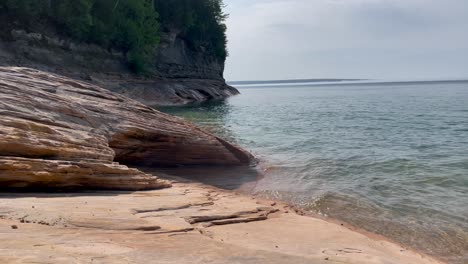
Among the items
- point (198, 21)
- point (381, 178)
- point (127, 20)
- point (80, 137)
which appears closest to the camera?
point (80, 137)

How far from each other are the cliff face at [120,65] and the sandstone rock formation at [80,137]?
32360 mm

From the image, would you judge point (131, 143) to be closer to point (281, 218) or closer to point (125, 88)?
point (281, 218)

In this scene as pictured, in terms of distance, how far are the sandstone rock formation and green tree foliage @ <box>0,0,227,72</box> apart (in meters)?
39.5

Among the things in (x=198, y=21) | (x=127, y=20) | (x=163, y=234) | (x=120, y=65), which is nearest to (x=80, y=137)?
(x=163, y=234)

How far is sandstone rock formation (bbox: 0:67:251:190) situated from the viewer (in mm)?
8711

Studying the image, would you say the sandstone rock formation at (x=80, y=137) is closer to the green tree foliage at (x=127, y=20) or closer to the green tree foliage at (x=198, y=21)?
the green tree foliage at (x=127, y=20)

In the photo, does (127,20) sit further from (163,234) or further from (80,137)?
(163,234)

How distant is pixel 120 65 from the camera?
59.6 meters

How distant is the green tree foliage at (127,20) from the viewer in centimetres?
5041

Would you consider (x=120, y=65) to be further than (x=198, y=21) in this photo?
No

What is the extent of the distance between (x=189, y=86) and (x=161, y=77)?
176 inches

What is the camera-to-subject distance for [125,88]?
5406cm

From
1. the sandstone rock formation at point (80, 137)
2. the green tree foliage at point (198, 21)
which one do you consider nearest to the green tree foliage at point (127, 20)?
the green tree foliage at point (198, 21)

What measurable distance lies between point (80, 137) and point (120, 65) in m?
51.2
